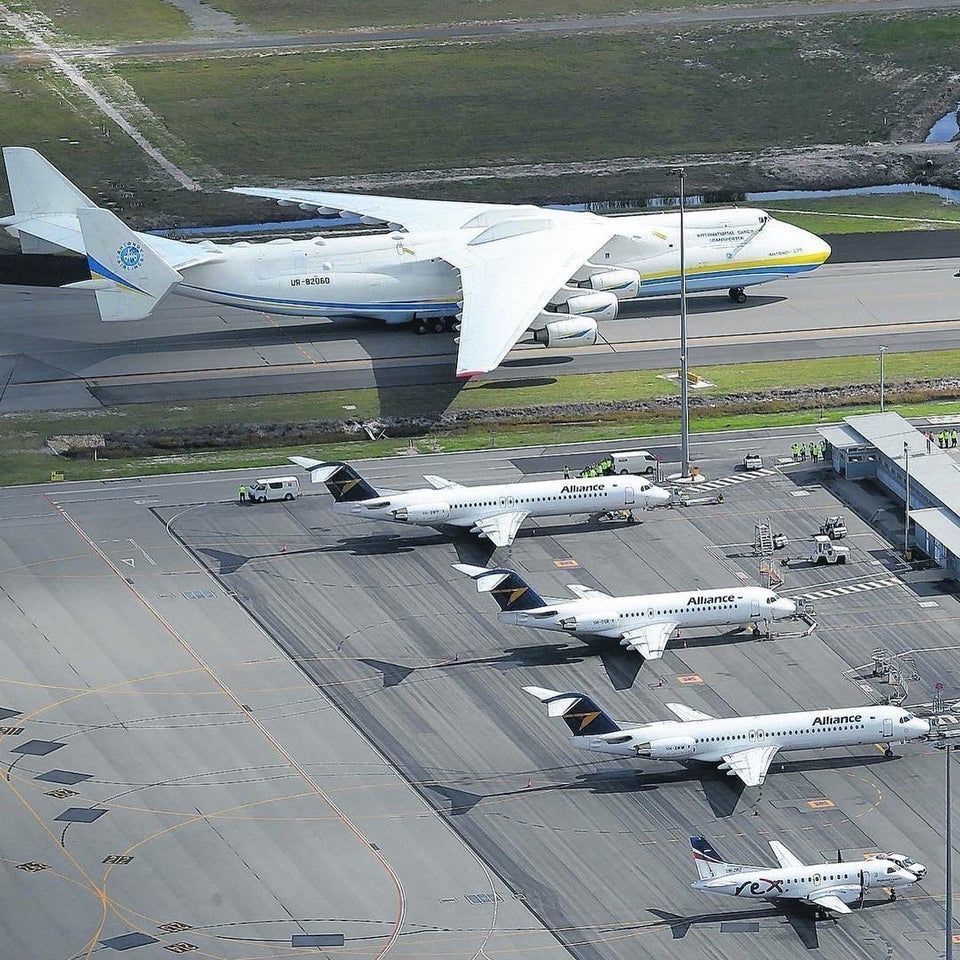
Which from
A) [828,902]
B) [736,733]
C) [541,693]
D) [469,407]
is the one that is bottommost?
[469,407]

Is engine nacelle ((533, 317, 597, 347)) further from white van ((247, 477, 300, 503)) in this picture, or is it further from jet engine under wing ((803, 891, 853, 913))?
jet engine under wing ((803, 891, 853, 913))

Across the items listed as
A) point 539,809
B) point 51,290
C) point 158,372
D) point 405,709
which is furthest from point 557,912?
point 51,290

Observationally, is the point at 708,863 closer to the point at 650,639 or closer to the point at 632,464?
the point at 650,639

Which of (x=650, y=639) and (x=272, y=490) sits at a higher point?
(x=650, y=639)

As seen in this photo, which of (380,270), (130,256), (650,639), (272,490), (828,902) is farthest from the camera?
(380,270)

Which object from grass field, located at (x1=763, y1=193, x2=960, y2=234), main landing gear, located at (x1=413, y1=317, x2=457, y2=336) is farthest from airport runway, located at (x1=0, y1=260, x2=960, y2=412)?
grass field, located at (x1=763, y1=193, x2=960, y2=234)

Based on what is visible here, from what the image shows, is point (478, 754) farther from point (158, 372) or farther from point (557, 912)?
point (158, 372)

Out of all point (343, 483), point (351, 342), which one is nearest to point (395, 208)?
point (351, 342)
